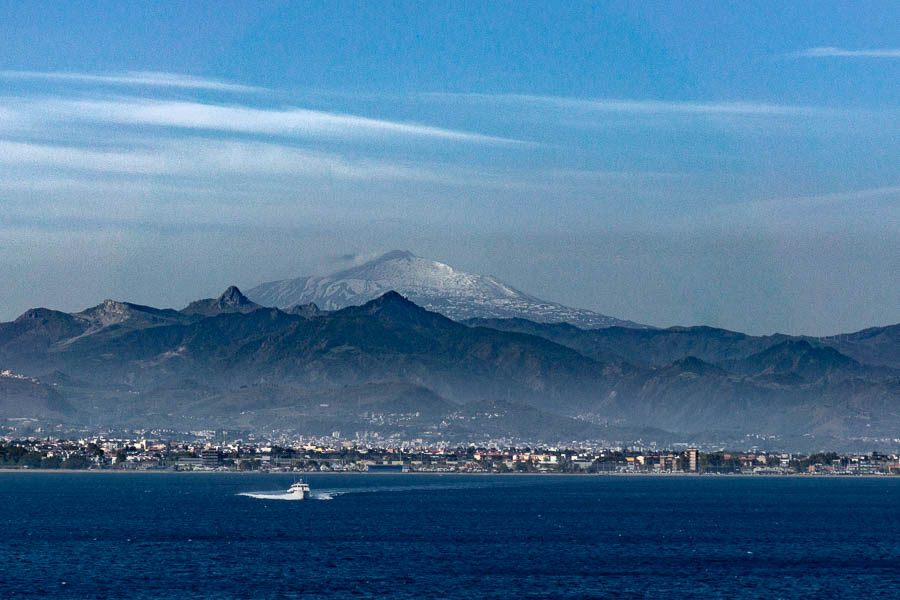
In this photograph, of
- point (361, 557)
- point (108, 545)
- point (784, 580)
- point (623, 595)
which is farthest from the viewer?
point (108, 545)

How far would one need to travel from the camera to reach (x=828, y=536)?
595 feet

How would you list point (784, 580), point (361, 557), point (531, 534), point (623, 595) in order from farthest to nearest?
point (531, 534), point (361, 557), point (784, 580), point (623, 595)

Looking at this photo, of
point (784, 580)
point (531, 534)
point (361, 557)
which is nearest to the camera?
point (784, 580)

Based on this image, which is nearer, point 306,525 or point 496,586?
point 496,586

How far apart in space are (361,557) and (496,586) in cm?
2501

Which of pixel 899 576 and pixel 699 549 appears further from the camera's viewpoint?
pixel 699 549

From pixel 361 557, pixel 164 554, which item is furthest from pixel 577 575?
pixel 164 554

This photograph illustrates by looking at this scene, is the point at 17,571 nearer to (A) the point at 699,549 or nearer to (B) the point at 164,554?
(B) the point at 164,554

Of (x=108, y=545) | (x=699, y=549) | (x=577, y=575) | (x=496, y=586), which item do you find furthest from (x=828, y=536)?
(x=108, y=545)

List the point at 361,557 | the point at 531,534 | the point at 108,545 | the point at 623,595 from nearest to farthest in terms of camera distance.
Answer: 1. the point at 623,595
2. the point at 361,557
3. the point at 108,545
4. the point at 531,534

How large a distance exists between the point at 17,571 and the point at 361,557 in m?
31.0

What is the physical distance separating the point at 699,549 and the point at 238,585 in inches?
2154

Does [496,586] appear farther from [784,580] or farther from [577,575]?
[784,580]

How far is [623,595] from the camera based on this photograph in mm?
120438
